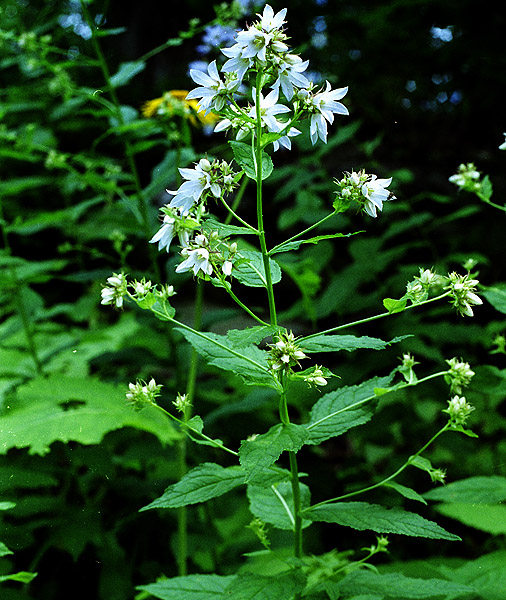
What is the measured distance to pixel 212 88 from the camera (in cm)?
106

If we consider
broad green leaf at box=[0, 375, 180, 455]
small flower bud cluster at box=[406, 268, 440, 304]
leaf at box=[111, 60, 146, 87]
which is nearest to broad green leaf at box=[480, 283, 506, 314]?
small flower bud cluster at box=[406, 268, 440, 304]

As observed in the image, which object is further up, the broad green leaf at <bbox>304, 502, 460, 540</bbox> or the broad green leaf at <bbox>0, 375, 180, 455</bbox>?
the broad green leaf at <bbox>304, 502, 460, 540</bbox>

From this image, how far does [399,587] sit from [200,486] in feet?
1.50

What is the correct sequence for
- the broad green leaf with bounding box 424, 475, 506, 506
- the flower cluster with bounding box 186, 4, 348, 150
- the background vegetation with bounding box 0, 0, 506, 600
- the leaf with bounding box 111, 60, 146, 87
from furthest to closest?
the leaf with bounding box 111, 60, 146, 87
the background vegetation with bounding box 0, 0, 506, 600
the broad green leaf with bounding box 424, 475, 506, 506
the flower cluster with bounding box 186, 4, 348, 150

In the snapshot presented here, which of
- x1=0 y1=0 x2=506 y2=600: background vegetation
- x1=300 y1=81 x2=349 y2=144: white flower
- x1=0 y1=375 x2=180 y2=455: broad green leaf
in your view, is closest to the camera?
x1=300 y1=81 x2=349 y2=144: white flower

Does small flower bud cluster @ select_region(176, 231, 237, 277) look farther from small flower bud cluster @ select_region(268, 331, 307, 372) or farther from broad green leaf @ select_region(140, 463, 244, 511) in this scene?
broad green leaf @ select_region(140, 463, 244, 511)

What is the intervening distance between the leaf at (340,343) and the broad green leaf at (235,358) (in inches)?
3.9

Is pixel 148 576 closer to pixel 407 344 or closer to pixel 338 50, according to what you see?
pixel 407 344

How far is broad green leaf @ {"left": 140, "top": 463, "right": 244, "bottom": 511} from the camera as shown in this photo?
1.11 metres

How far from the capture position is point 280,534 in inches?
85.8

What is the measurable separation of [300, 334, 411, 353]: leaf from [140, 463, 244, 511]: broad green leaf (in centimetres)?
30

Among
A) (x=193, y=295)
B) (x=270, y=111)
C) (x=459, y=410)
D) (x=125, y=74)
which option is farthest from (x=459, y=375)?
(x=193, y=295)

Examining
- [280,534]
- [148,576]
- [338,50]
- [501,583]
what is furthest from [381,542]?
[338,50]

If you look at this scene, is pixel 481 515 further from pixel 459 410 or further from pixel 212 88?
pixel 212 88
